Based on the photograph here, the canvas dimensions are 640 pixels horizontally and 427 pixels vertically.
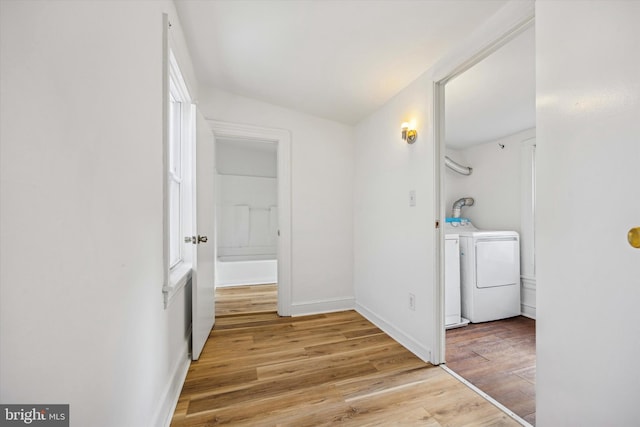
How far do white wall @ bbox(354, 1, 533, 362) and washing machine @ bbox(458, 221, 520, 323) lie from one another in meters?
0.94

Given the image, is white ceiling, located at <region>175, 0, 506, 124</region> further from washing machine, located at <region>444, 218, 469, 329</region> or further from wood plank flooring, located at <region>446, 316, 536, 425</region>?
wood plank flooring, located at <region>446, 316, 536, 425</region>

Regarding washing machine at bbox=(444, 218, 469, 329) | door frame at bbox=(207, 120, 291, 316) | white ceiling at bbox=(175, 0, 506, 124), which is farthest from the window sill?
washing machine at bbox=(444, 218, 469, 329)

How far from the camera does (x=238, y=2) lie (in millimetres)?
1454

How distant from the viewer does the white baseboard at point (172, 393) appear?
123 cm

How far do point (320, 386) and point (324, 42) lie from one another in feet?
7.41

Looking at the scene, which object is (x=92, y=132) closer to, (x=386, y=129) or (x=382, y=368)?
(x=382, y=368)

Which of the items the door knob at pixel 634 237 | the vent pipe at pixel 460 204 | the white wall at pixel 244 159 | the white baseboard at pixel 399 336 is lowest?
the white baseboard at pixel 399 336

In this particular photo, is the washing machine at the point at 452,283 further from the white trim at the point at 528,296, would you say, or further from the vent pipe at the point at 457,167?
the vent pipe at the point at 457,167

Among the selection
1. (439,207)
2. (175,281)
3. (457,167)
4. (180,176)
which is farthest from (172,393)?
(457,167)

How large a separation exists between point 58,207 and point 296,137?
2.38m

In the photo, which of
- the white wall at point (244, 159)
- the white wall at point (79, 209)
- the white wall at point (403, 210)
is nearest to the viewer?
the white wall at point (79, 209)

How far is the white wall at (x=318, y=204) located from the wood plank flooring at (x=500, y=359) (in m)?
1.21

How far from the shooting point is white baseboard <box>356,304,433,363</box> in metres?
1.90

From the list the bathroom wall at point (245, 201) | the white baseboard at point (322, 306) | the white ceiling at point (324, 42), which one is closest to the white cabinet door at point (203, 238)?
the white ceiling at point (324, 42)
